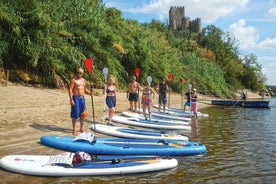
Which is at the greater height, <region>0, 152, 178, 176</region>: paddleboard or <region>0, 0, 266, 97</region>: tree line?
<region>0, 0, 266, 97</region>: tree line

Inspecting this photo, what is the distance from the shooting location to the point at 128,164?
611 centimetres

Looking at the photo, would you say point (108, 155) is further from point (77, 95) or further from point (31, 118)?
point (31, 118)

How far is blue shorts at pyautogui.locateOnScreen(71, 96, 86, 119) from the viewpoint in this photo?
8227mm

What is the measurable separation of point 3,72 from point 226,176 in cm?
1210

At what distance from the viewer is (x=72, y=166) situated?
581 cm

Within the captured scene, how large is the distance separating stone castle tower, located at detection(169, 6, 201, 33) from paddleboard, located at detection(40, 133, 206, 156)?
94.8 metres

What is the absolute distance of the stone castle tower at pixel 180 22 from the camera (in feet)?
332

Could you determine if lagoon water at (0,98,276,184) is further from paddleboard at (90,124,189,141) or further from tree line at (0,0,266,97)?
tree line at (0,0,266,97)

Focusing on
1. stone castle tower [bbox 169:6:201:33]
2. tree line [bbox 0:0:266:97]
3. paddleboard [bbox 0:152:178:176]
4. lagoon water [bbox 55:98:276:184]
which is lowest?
A: lagoon water [bbox 55:98:276:184]

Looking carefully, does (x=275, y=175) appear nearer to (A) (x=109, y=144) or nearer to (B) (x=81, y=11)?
(A) (x=109, y=144)

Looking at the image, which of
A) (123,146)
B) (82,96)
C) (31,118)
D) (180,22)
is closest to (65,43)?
(31,118)

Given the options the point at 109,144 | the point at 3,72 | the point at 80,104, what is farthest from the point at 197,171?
the point at 3,72

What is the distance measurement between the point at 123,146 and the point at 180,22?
103 m

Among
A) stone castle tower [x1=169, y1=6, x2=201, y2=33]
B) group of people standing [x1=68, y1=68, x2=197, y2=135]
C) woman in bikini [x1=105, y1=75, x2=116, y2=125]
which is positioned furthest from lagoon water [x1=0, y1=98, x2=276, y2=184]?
stone castle tower [x1=169, y1=6, x2=201, y2=33]
